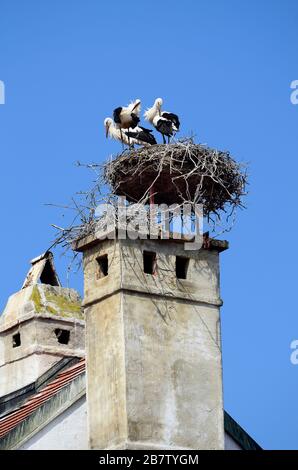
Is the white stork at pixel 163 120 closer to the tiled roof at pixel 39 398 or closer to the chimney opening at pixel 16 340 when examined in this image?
the tiled roof at pixel 39 398

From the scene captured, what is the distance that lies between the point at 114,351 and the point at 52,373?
18.1ft

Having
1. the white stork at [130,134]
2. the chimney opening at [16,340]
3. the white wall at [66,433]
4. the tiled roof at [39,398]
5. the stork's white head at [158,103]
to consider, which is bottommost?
the white wall at [66,433]

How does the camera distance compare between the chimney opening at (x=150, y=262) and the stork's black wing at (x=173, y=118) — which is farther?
the stork's black wing at (x=173, y=118)

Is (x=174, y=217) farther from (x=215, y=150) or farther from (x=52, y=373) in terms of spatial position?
(x=52, y=373)

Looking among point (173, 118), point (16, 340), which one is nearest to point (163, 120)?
point (173, 118)

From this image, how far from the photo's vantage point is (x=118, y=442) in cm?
2819

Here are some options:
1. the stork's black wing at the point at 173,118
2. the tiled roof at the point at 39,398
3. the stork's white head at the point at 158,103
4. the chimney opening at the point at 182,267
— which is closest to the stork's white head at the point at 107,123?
the stork's white head at the point at 158,103

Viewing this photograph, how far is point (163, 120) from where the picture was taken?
106 feet

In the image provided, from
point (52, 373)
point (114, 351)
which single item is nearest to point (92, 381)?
point (114, 351)

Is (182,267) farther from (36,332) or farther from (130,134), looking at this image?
(36,332)

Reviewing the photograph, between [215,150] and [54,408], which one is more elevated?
[215,150]

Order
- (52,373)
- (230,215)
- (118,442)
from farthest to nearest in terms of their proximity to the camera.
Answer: (52,373), (230,215), (118,442)

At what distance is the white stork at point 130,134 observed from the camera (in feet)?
104

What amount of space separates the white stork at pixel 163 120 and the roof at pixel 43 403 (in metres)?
3.41
